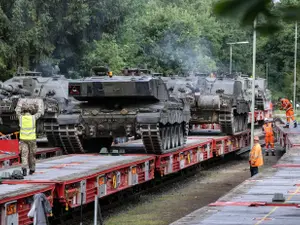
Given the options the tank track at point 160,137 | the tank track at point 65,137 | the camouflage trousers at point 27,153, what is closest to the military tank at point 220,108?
the tank track at point 160,137

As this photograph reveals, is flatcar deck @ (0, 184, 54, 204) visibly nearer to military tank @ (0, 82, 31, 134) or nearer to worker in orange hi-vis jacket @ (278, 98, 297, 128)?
military tank @ (0, 82, 31, 134)

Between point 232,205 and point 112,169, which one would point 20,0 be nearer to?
point 112,169

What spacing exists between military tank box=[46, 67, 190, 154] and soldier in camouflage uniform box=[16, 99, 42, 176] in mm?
5243

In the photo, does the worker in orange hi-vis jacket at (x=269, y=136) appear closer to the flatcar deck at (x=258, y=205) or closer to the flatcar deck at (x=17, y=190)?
the flatcar deck at (x=258, y=205)

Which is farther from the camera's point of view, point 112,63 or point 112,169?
point 112,63

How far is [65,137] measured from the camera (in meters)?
18.8

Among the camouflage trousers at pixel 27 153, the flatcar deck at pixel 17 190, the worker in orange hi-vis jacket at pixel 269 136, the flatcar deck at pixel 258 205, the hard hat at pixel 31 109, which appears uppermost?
the hard hat at pixel 31 109

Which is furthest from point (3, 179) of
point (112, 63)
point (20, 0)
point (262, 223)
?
point (112, 63)

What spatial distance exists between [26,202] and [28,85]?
16.4 m

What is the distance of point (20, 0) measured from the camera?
1428 inches

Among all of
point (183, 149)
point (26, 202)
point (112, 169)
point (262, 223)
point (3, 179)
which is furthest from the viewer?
point (183, 149)

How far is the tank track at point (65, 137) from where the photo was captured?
18.7 meters

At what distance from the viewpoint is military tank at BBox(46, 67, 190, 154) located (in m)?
18.7

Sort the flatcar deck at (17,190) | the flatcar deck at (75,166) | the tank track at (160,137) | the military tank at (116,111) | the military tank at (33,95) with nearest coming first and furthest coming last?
the flatcar deck at (17,190), the flatcar deck at (75,166), the tank track at (160,137), the military tank at (116,111), the military tank at (33,95)
